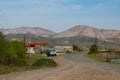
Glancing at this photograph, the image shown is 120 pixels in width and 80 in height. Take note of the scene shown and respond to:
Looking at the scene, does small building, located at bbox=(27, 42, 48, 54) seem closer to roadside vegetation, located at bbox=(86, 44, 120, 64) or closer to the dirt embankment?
roadside vegetation, located at bbox=(86, 44, 120, 64)

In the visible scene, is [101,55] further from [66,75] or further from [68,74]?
[66,75]

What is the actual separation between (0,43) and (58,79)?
23.7 meters

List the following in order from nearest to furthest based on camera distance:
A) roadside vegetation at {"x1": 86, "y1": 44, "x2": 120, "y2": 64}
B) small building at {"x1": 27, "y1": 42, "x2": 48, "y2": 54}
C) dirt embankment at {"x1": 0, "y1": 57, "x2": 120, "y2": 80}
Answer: dirt embankment at {"x1": 0, "y1": 57, "x2": 120, "y2": 80}, roadside vegetation at {"x1": 86, "y1": 44, "x2": 120, "y2": 64}, small building at {"x1": 27, "y1": 42, "x2": 48, "y2": 54}

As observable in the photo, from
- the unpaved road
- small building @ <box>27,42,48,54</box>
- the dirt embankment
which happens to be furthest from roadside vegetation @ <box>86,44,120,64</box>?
the dirt embankment

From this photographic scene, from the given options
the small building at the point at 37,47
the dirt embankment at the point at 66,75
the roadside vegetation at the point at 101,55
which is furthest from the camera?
the small building at the point at 37,47

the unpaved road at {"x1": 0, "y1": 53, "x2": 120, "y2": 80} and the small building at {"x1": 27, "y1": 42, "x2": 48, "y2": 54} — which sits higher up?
the small building at {"x1": 27, "y1": 42, "x2": 48, "y2": 54}

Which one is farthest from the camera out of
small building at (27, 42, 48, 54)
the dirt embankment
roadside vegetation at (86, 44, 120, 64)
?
small building at (27, 42, 48, 54)

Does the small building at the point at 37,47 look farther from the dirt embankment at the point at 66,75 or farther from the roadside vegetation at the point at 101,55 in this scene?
the dirt embankment at the point at 66,75

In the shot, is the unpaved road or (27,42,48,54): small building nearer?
the unpaved road

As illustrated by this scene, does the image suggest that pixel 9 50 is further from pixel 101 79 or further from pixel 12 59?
pixel 101 79

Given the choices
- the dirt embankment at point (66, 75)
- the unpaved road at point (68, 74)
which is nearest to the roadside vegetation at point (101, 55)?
the unpaved road at point (68, 74)

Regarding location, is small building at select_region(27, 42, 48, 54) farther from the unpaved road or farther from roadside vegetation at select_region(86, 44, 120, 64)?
the unpaved road

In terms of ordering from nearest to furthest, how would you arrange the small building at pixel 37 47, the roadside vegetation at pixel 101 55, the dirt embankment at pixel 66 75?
1. the dirt embankment at pixel 66 75
2. the roadside vegetation at pixel 101 55
3. the small building at pixel 37 47

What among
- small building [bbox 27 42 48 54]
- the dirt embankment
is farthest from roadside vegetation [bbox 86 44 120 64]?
the dirt embankment
